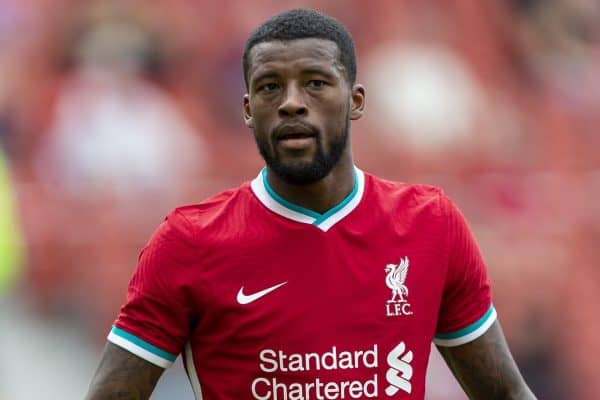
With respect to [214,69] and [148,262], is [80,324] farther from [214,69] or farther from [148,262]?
[148,262]

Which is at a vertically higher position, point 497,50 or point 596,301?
point 497,50

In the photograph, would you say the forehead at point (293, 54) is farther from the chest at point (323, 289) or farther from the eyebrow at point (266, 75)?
the chest at point (323, 289)

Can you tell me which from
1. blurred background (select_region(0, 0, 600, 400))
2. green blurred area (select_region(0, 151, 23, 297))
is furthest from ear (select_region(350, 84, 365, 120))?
green blurred area (select_region(0, 151, 23, 297))

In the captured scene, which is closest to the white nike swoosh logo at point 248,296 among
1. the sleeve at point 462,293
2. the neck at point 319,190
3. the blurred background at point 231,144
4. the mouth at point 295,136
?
the neck at point 319,190

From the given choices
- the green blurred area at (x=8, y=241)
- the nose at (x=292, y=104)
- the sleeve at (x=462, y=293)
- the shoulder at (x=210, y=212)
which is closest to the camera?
the nose at (x=292, y=104)

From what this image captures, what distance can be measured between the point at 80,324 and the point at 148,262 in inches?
178

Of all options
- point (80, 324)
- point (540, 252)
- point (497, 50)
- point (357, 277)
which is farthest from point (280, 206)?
point (497, 50)

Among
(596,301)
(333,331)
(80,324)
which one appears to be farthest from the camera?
(596,301)

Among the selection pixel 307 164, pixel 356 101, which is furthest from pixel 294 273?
pixel 356 101

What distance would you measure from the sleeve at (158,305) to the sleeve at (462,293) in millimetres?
697

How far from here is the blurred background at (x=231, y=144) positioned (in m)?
7.72

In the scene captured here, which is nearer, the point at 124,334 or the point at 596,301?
the point at 124,334

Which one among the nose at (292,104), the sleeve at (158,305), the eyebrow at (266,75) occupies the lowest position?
the sleeve at (158,305)

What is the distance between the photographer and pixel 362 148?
8.10 meters
